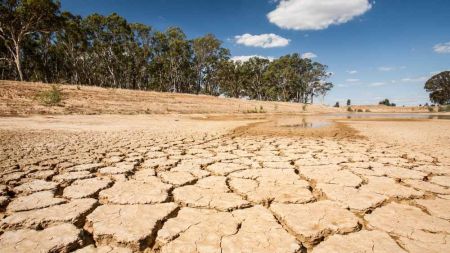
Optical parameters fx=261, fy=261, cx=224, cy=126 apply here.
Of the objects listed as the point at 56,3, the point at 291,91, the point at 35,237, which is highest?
the point at 56,3

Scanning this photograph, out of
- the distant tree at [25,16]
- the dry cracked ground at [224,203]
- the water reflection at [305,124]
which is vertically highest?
the distant tree at [25,16]

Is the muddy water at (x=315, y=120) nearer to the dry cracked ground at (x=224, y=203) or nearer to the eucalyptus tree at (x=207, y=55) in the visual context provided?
the dry cracked ground at (x=224, y=203)

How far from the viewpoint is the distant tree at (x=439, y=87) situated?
158 feet

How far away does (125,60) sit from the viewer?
3691 centimetres

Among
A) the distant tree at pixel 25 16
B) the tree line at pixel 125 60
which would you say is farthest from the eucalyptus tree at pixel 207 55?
the distant tree at pixel 25 16

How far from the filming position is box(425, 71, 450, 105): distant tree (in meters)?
48.0

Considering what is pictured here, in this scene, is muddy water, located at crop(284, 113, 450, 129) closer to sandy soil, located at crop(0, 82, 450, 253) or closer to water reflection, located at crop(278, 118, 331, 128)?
water reflection, located at crop(278, 118, 331, 128)

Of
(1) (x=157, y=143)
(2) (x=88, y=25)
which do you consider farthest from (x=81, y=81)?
(1) (x=157, y=143)

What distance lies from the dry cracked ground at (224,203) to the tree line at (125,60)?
23.7 meters

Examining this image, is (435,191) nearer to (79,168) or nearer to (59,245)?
(59,245)

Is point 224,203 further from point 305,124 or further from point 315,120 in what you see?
point 315,120

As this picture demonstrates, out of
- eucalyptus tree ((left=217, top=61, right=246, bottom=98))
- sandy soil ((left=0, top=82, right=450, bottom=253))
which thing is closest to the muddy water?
sandy soil ((left=0, top=82, right=450, bottom=253))

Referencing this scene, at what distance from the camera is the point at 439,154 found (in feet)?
11.0

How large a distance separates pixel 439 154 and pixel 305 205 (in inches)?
110
